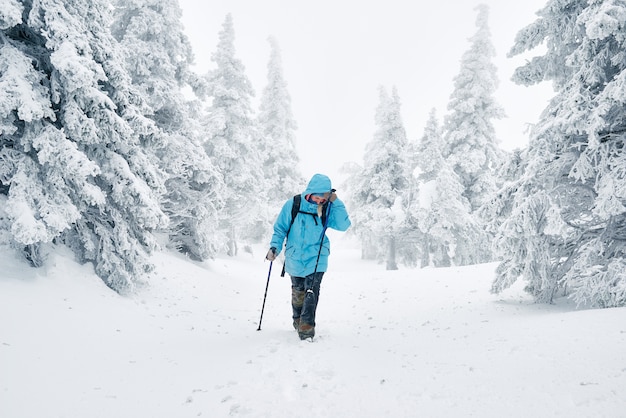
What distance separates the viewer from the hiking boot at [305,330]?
6.09 m

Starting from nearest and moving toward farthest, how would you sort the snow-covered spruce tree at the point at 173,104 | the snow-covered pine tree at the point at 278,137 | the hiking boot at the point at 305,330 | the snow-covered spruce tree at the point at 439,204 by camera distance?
the hiking boot at the point at 305,330
the snow-covered spruce tree at the point at 173,104
the snow-covered spruce tree at the point at 439,204
the snow-covered pine tree at the point at 278,137

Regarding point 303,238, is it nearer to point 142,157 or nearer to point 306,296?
point 306,296

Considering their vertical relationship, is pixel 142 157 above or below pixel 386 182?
below

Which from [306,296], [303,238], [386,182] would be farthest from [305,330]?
[386,182]

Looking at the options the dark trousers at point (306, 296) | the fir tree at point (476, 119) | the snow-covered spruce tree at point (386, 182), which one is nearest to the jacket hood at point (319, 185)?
the dark trousers at point (306, 296)

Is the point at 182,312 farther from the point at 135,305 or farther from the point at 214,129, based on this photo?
the point at 214,129

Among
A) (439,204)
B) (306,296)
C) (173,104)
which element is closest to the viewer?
(306,296)

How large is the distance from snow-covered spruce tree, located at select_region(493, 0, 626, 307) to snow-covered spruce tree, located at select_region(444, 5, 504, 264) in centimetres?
1630

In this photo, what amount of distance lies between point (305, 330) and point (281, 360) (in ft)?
3.21

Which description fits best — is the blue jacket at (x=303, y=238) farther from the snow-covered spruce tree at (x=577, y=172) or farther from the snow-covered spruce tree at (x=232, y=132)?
the snow-covered spruce tree at (x=232, y=132)

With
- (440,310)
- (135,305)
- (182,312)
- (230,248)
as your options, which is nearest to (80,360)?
(135,305)

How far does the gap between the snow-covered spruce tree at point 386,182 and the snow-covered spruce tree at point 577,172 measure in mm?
16960

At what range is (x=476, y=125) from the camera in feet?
80.1

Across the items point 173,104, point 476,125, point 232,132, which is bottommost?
point 173,104
